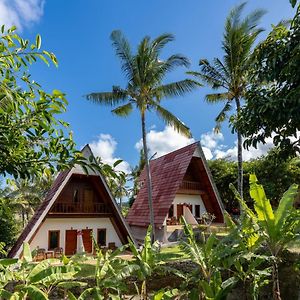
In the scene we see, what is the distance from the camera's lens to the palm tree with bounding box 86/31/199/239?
54.6 ft

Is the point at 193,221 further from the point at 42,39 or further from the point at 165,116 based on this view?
the point at 42,39

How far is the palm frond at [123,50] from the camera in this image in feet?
55.5

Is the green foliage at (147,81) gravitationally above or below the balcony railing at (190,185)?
above

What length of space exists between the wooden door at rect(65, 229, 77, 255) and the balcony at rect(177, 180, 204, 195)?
25.6 ft

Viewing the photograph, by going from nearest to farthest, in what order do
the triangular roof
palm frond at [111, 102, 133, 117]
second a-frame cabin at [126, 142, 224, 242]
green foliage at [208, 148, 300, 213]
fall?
palm frond at [111, 102, 133, 117], the triangular roof, second a-frame cabin at [126, 142, 224, 242], green foliage at [208, 148, 300, 213]

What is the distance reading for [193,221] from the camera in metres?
20.7

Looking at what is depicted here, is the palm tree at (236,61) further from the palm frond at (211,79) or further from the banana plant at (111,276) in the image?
the banana plant at (111,276)

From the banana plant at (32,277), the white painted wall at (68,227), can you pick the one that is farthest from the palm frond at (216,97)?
the banana plant at (32,277)

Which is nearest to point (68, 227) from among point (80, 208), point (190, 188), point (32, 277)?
point (80, 208)

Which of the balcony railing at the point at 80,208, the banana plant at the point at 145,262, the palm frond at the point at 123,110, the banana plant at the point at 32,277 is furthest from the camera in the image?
the palm frond at the point at 123,110

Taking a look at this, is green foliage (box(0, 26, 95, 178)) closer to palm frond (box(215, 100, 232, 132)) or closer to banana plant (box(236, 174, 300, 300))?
banana plant (box(236, 174, 300, 300))

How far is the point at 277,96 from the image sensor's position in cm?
712

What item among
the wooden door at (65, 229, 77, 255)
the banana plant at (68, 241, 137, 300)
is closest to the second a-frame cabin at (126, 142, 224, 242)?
the wooden door at (65, 229, 77, 255)

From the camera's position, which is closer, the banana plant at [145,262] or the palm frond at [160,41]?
the banana plant at [145,262]
